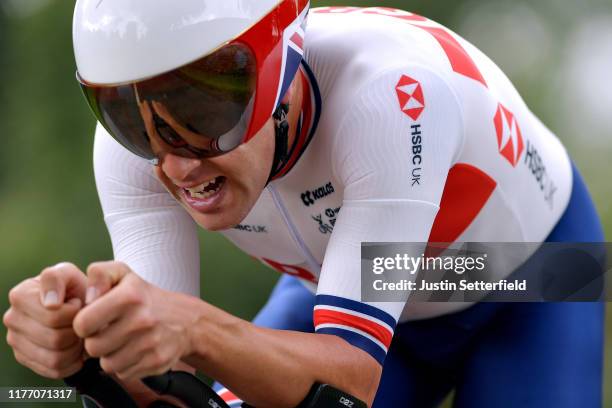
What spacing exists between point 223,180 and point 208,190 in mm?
36

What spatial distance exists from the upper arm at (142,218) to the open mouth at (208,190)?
1.20 ft

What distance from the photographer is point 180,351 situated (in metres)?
1.90

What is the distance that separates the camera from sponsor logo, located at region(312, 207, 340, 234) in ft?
8.74

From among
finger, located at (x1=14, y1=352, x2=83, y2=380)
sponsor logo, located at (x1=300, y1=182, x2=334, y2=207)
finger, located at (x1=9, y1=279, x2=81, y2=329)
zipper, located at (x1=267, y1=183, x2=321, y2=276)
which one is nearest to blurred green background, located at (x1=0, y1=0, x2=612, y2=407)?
zipper, located at (x1=267, y1=183, x2=321, y2=276)

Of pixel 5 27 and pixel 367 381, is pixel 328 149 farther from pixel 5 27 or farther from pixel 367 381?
pixel 5 27

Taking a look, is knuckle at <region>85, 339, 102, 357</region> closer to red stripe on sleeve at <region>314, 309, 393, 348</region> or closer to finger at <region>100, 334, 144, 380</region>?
finger at <region>100, 334, 144, 380</region>

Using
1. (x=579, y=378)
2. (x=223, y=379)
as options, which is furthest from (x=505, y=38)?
(x=223, y=379)

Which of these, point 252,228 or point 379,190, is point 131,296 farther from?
point 252,228

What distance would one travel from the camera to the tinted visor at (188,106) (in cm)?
214

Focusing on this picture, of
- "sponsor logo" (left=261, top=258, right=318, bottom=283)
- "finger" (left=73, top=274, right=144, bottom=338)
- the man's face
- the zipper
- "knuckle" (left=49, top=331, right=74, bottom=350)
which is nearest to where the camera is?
"finger" (left=73, top=274, right=144, bottom=338)

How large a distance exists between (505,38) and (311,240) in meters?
9.77

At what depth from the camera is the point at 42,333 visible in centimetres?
190

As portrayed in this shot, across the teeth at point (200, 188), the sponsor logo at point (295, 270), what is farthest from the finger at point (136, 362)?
the sponsor logo at point (295, 270)

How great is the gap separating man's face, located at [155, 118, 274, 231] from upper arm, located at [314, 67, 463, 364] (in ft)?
0.58
